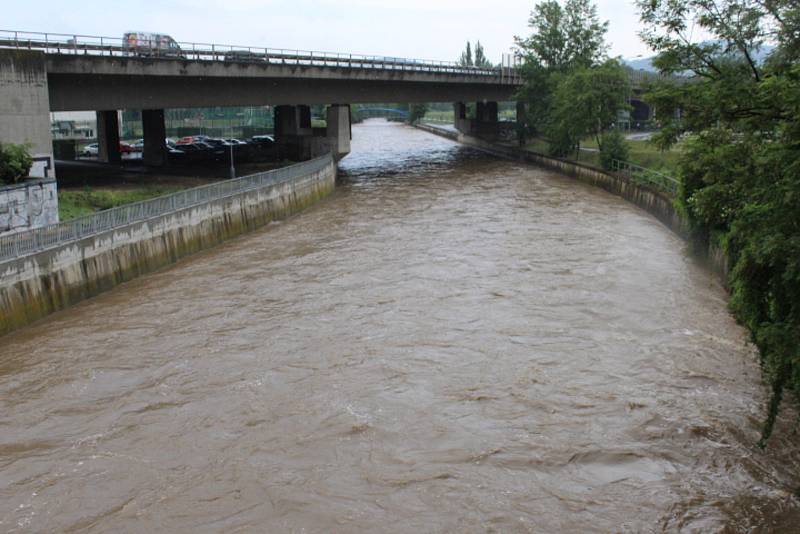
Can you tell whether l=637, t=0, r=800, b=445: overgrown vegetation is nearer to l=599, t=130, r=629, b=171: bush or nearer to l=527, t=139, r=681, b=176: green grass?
l=527, t=139, r=681, b=176: green grass

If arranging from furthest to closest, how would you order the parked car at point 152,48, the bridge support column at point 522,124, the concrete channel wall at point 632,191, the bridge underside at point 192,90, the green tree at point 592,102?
the bridge support column at point 522,124 < the green tree at point 592,102 < the parked car at point 152,48 < the bridge underside at point 192,90 < the concrete channel wall at point 632,191

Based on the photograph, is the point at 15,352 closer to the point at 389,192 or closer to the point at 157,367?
the point at 157,367

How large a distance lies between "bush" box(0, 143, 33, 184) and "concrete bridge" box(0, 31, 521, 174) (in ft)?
9.94

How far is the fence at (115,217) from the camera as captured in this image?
22.8 metres

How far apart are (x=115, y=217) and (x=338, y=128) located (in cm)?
3581

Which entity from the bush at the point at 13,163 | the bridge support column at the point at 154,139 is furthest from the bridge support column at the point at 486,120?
the bush at the point at 13,163

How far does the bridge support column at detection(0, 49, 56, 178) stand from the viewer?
3219cm

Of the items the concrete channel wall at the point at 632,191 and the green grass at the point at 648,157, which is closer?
the concrete channel wall at the point at 632,191

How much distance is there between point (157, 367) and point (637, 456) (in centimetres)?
1164

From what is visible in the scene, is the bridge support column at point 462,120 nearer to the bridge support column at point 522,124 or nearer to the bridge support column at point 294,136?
the bridge support column at point 522,124

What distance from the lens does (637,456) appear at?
14.8 meters

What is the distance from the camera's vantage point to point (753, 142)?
15086mm

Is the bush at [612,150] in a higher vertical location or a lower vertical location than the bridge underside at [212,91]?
lower

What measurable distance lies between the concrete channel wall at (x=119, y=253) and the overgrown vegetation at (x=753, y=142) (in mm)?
17947
